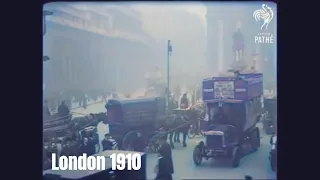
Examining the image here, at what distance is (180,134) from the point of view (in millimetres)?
2725

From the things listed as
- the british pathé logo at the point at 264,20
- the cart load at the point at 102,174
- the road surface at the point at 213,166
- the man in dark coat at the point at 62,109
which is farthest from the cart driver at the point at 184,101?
the man in dark coat at the point at 62,109

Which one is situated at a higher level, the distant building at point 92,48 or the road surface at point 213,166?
the distant building at point 92,48

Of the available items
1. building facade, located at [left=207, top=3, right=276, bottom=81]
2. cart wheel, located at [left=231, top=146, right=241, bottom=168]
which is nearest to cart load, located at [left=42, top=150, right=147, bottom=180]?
cart wheel, located at [left=231, top=146, right=241, bottom=168]

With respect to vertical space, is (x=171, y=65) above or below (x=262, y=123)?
above

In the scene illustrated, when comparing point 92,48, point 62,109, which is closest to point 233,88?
point 92,48

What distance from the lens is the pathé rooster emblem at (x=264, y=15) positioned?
106 inches

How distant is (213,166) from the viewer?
273 centimetres

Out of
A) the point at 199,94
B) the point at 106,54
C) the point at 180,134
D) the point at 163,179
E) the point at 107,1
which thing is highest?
the point at 107,1

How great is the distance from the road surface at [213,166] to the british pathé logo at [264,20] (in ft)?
1.42
